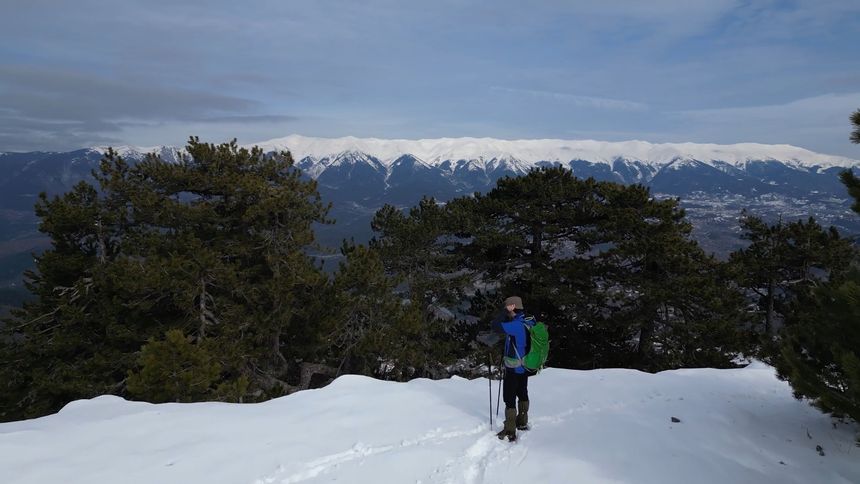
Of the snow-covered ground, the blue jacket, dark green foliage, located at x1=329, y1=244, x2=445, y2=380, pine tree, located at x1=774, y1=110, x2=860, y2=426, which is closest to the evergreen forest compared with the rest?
dark green foliage, located at x1=329, y1=244, x2=445, y2=380

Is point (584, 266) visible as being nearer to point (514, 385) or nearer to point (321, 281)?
point (321, 281)

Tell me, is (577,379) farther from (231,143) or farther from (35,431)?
(231,143)

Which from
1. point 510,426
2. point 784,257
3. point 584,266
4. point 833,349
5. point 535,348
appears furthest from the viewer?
point 784,257

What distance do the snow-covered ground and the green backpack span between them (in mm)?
1057

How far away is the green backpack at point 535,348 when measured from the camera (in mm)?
7098

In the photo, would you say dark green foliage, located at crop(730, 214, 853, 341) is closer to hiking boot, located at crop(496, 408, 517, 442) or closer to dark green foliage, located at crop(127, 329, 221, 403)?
hiking boot, located at crop(496, 408, 517, 442)

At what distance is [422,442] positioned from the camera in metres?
6.56

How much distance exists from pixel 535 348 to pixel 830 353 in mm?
3805

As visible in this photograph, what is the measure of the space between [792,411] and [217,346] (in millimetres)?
14682

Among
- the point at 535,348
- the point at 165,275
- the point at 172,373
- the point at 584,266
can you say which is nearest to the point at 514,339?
the point at 535,348

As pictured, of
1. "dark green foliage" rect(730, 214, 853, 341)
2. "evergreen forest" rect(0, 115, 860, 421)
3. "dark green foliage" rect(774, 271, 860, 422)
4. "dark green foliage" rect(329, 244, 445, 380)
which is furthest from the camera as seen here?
"dark green foliage" rect(730, 214, 853, 341)

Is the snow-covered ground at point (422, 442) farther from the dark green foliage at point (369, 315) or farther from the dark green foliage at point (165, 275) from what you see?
the dark green foliage at point (369, 315)

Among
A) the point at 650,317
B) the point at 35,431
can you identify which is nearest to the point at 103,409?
the point at 35,431

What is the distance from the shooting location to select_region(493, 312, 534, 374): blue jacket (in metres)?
7.11
